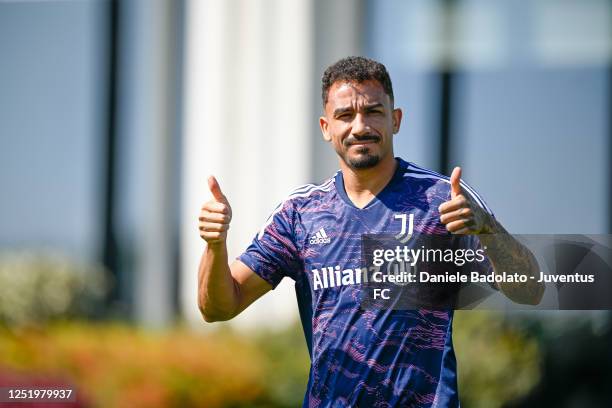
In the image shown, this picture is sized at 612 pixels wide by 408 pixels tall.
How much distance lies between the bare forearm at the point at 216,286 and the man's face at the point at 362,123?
0.54 m

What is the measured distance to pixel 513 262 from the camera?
339cm

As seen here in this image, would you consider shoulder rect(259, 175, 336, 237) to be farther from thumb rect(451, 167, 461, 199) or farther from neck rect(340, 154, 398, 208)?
thumb rect(451, 167, 461, 199)

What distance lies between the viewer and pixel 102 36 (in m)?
8.64

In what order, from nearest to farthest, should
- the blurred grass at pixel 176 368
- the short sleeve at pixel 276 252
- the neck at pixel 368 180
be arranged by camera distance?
1. the neck at pixel 368 180
2. the short sleeve at pixel 276 252
3. the blurred grass at pixel 176 368

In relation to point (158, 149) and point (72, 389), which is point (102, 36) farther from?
point (72, 389)

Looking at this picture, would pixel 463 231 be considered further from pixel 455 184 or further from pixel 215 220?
pixel 215 220

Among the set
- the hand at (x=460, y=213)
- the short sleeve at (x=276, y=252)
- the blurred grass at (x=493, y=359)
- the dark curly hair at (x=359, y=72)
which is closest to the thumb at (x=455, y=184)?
the hand at (x=460, y=213)

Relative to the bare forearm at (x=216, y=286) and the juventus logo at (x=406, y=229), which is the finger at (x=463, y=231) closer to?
the juventus logo at (x=406, y=229)

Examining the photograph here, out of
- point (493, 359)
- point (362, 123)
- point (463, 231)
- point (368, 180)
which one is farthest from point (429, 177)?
point (493, 359)

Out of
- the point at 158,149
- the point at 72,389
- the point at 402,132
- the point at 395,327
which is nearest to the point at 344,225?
the point at 395,327

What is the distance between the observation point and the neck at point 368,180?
142 inches

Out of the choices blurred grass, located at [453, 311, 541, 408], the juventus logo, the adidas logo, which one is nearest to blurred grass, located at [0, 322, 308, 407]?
blurred grass, located at [453, 311, 541, 408]

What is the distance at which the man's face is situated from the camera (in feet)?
11.5

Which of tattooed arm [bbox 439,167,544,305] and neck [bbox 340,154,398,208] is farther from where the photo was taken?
neck [bbox 340,154,398,208]
